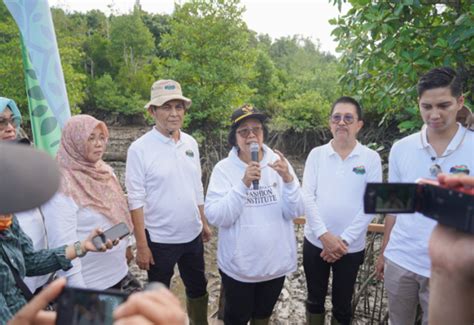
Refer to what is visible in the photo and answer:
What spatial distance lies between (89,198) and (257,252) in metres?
1.08

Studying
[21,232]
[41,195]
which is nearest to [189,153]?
[21,232]

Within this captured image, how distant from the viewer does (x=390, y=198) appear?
114cm

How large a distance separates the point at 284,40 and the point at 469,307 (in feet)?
135

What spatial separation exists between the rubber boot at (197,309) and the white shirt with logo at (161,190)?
1.91 feet

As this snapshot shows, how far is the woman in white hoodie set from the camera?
229 cm

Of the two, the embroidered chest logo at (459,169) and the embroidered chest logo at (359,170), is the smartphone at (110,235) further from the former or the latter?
the embroidered chest logo at (459,169)

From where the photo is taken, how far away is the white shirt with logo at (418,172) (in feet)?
6.77

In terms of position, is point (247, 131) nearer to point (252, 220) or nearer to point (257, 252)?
point (252, 220)

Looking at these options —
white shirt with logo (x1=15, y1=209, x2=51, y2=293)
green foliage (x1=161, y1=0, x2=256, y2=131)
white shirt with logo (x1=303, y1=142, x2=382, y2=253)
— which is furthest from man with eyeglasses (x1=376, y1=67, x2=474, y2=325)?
green foliage (x1=161, y1=0, x2=256, y2=131)

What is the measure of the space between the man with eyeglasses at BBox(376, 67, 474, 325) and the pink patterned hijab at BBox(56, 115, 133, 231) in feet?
5.85

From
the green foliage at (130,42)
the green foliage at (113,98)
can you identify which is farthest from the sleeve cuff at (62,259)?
the green foliage at (130,42)

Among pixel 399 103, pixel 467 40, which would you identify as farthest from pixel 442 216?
pixel 399 103

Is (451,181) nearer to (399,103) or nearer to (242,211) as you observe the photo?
(242,211)

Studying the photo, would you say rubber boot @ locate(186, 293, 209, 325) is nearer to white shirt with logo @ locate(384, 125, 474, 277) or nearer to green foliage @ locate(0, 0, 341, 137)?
white shirt with logo @ locate(384, 125, 474, 277)
